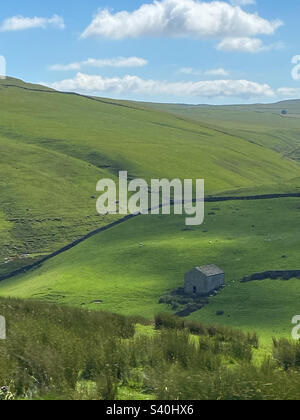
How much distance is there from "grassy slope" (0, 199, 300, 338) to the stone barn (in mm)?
1648

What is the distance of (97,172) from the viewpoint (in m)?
162

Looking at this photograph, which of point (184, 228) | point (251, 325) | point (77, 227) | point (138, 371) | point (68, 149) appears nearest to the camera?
point (138, 371)

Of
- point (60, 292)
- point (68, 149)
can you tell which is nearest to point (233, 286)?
point (60, 292)

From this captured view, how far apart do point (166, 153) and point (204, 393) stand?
177783mm

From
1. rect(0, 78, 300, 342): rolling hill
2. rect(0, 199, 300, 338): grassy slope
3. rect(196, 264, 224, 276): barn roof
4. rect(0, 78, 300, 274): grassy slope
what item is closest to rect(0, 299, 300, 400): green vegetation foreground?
rect(0, 199, 300, 338): grassy slope

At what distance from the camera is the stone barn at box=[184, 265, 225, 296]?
59.9m

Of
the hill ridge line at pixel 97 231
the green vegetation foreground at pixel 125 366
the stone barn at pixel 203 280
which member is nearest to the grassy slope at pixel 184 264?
the stone barn at pixel 203 280

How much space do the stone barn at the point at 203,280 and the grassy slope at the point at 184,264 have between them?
165cm

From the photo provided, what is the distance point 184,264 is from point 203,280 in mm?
11922

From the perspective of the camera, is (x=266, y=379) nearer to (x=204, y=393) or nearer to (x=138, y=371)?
(x=204, y=393)

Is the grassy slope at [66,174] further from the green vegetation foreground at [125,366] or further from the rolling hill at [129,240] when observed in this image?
the green vegetation foreground at [125,366]

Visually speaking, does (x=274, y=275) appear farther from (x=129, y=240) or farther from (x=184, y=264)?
(x=129, y=240)

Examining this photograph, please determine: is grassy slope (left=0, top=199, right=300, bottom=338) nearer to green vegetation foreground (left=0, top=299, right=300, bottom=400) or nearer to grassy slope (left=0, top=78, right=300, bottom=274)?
grassy slope (left=0, top=78, right=300, bottom=274)

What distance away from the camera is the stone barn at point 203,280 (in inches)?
2360
